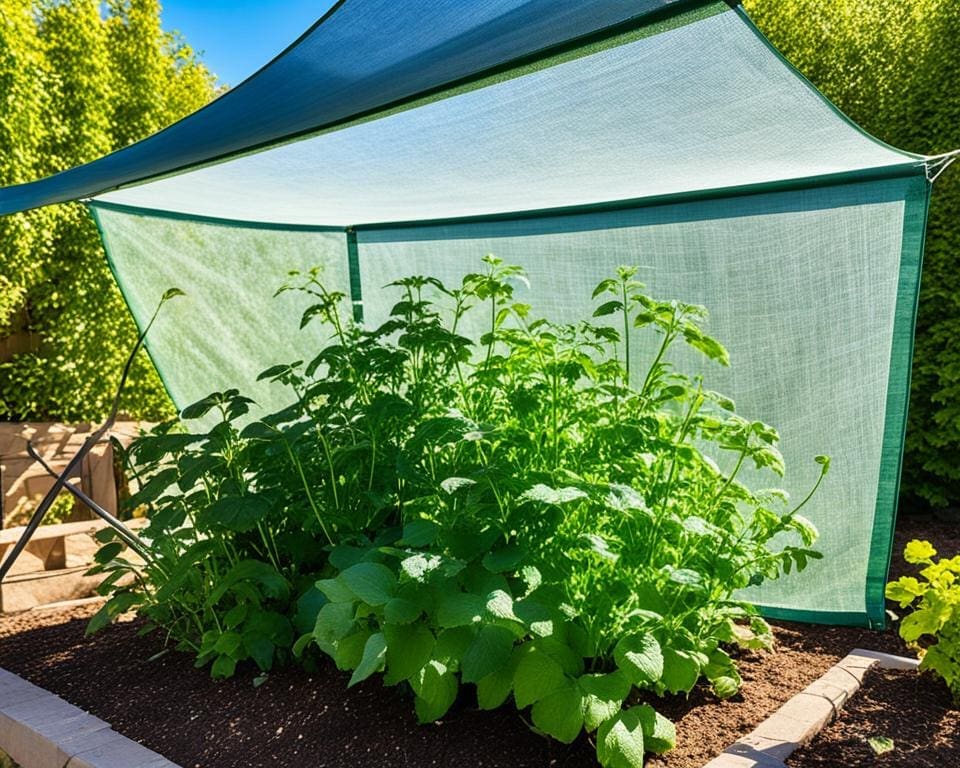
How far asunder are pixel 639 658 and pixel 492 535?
1.47 ft

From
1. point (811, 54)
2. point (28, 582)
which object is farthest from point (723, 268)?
point (28, 582)

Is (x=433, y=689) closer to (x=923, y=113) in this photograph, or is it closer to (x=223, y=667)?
(x=223, y=667)

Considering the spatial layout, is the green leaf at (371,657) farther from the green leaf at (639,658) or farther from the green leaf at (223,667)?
the green leaf at (223,667)

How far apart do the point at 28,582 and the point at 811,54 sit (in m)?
5.01

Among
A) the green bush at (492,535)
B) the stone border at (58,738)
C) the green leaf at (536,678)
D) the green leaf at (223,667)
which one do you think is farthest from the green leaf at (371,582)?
the green leaf at (223,667)

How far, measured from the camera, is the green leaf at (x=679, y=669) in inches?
82.4

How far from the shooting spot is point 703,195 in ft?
10.4

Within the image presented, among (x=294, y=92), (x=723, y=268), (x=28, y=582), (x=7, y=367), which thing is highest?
(x=294, y=92)

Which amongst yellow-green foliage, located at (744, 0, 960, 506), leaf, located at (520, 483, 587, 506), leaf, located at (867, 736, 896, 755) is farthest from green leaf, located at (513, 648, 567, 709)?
yellow-green foliage, located at (744, 0, 960, 506)

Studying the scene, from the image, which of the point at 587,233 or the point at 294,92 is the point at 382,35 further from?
the point at 587,233

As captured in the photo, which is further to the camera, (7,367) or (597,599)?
(7,367)

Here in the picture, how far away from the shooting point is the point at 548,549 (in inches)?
81.4

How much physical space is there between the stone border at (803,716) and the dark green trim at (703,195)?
151cm

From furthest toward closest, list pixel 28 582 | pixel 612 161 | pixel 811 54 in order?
pixel 811 54 < pixel 28 582 < pixel 612 161
